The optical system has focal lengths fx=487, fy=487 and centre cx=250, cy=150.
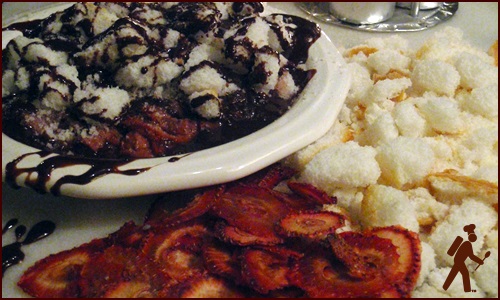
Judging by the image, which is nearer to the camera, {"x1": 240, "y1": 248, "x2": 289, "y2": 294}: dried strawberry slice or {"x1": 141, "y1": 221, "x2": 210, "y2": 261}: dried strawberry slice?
{"x1": 240, "y1": 248, "x2": 289, "y2": 294}: dried strawberry slice

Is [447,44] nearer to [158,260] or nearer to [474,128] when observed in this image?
[474,128]

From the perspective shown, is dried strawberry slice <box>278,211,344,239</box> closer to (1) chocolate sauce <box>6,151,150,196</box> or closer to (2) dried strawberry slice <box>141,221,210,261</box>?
(2) dried strawberry slice <box>141,221,210,261</box>

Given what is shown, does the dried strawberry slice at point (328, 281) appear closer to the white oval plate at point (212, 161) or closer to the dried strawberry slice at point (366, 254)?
the dried strawberry slice at point (366, 254)

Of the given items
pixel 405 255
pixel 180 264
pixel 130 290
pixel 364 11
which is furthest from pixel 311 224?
pixel 364 11

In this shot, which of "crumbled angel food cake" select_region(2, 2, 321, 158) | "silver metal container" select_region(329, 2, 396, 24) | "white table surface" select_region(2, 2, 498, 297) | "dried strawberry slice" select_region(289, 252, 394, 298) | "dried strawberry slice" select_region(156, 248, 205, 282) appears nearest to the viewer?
"dried strawberry slice" select_region(289, 252, 394, 298)

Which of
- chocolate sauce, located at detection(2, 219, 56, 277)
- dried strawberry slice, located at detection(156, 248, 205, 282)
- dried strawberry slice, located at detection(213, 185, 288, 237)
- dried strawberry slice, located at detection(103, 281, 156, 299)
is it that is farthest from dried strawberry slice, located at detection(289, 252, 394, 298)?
chocolate sauce, located at detection(2, 219, 56, 277)

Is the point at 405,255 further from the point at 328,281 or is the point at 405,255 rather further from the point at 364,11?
the point at 364,11

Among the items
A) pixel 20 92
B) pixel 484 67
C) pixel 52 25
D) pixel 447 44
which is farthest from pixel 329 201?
pixel 52 25

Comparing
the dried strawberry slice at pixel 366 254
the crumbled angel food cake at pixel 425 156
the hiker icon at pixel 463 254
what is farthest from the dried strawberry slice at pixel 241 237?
the hiker icon at pixel 463 254
